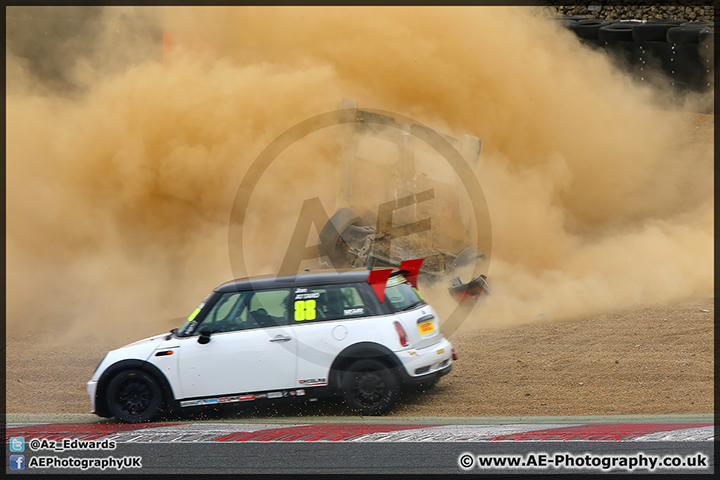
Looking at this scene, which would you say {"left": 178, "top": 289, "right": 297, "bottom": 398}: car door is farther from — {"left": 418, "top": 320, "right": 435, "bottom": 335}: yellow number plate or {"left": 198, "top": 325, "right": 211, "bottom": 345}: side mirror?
{"left": 418, "top": 320, "right": 435, "bottom": 335}: yellow number plate

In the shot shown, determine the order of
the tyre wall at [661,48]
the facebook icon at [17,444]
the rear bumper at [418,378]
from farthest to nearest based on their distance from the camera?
the tyre wall at [661,48] < the rear bumper at [418,378] < the facebook icon at [17,444]

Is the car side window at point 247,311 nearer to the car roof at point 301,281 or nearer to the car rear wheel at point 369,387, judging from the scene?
the car roof at point 301,281

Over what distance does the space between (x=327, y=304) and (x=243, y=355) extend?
91cm

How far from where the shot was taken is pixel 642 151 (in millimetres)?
16516

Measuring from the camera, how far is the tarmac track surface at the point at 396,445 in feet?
15.0

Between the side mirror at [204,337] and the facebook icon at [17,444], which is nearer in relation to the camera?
the facebook icon at [17,444]

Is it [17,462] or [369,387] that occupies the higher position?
[369,387]

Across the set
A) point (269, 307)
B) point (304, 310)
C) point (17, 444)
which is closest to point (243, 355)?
point (269, 307)

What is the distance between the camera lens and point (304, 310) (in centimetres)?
630

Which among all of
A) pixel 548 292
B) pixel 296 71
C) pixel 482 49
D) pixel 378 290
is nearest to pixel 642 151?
pixel 482 49

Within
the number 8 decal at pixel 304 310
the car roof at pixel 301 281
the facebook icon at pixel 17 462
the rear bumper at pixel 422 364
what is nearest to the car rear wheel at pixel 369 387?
the rear bumper at pixel 422 364

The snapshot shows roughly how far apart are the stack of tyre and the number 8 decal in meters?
14.4

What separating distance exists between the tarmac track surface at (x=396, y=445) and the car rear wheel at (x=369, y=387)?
0.63ft

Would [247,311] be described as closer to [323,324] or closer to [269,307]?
[269,307]
